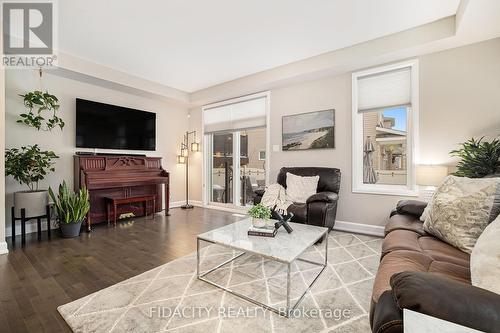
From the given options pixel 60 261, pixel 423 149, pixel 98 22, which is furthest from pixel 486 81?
pixel 60 261

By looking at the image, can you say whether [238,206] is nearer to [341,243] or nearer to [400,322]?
[341,243]

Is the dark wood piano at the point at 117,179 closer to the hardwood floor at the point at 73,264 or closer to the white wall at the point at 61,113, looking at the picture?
the white wall at the point at 61,113

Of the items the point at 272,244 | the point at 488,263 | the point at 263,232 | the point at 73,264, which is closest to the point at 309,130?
the point at 263,232

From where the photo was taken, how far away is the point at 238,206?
5.02m

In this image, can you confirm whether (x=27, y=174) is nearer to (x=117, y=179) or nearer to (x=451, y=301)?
(x=117, y=179)

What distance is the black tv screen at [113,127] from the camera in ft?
13.0

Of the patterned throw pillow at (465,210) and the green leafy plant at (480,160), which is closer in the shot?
the patterned throw pillow at (465,210)

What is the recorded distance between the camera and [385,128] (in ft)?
11.7

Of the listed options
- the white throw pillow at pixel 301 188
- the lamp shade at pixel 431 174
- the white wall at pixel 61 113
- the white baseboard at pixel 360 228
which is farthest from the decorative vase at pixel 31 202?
the lamp shade at pixel 431 174

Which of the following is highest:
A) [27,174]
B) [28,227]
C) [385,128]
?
[385,128]

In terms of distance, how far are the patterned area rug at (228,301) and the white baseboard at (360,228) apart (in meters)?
1.02

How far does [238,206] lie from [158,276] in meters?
2.95

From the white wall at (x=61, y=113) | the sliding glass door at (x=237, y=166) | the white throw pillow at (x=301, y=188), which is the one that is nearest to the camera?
the white wall at (x=61, y=113)

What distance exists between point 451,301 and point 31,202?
4.24 metres
